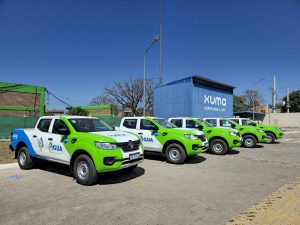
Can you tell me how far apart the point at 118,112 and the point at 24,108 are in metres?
30.3

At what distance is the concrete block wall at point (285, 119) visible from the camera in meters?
50.5

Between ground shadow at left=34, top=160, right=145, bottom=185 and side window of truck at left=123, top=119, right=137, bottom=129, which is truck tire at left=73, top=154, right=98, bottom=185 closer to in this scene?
ground shadow at left=34, top=160, right=145, bottom=185

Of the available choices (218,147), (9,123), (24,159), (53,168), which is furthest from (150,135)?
(9,123)

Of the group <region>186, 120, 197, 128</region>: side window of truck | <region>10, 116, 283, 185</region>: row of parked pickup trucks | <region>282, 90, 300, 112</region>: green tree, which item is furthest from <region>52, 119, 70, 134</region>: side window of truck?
<region>282, 90, 300, 112</region>: green tree

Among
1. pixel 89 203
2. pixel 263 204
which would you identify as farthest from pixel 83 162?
pixel 263 204

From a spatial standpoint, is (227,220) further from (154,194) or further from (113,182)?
(113,182)

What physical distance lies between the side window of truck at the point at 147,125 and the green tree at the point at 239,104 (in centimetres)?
7741

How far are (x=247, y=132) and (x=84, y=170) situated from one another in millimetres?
11423

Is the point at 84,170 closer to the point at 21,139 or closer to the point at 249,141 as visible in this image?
the point at 21,139

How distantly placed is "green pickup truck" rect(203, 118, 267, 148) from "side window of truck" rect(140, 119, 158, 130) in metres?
5.83

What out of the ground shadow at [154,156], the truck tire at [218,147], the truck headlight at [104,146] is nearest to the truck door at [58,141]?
the truck headlight at [104,146]

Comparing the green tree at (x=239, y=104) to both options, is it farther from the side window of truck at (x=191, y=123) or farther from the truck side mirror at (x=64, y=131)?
the truck side mirror at (x=64, y=131)

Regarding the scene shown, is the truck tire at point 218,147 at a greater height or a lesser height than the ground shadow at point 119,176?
greater

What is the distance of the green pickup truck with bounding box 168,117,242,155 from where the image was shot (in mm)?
11562
